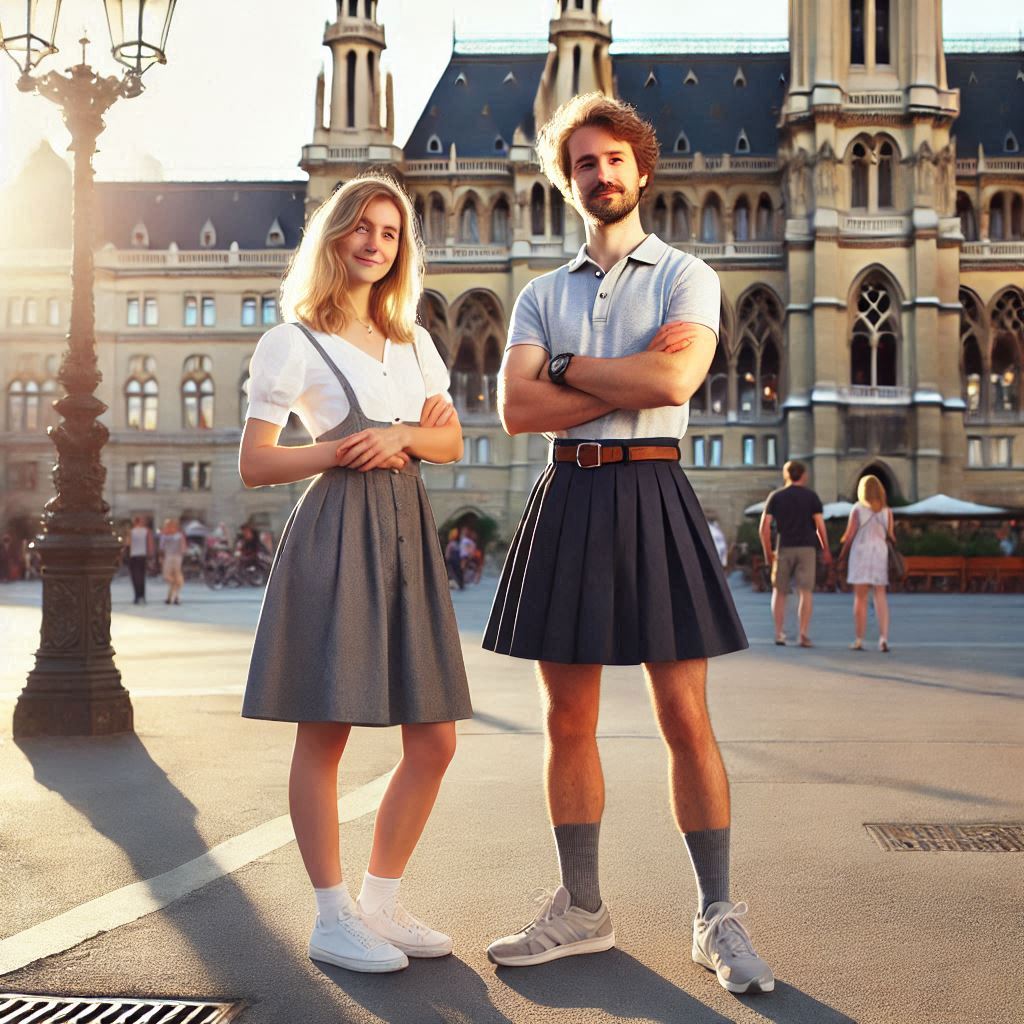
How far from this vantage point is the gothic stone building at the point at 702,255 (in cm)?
4512

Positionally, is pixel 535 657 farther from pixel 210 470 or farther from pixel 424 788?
pixel 210 470

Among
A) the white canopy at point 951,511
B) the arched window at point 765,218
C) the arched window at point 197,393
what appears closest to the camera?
the white canopy at point 951,511

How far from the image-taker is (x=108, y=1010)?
9.92ft

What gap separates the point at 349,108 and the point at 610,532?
48506 mm

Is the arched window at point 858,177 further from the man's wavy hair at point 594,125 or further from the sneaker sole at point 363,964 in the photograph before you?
the sneaker sole at point 363,964

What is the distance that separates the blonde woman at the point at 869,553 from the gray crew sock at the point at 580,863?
9558 mm

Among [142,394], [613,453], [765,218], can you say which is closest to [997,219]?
[765,218]

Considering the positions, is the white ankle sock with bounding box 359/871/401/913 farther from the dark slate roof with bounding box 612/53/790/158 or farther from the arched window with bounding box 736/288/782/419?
the dark slate roof with bounding box 612/53/790/158

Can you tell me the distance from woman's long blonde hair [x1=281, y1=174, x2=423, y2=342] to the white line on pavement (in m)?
1.67

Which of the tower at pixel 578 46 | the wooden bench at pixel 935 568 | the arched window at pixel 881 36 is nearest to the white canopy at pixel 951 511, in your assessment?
the wooden bench at pixel 935 568

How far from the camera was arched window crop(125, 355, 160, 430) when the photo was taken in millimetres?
54406

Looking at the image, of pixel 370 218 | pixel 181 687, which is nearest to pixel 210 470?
pixel 181 687

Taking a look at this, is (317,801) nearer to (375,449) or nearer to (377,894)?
(377,894)

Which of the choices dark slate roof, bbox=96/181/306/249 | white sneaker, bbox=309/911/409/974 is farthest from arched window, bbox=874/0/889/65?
white sneaker, bbox=309/911/409/974
